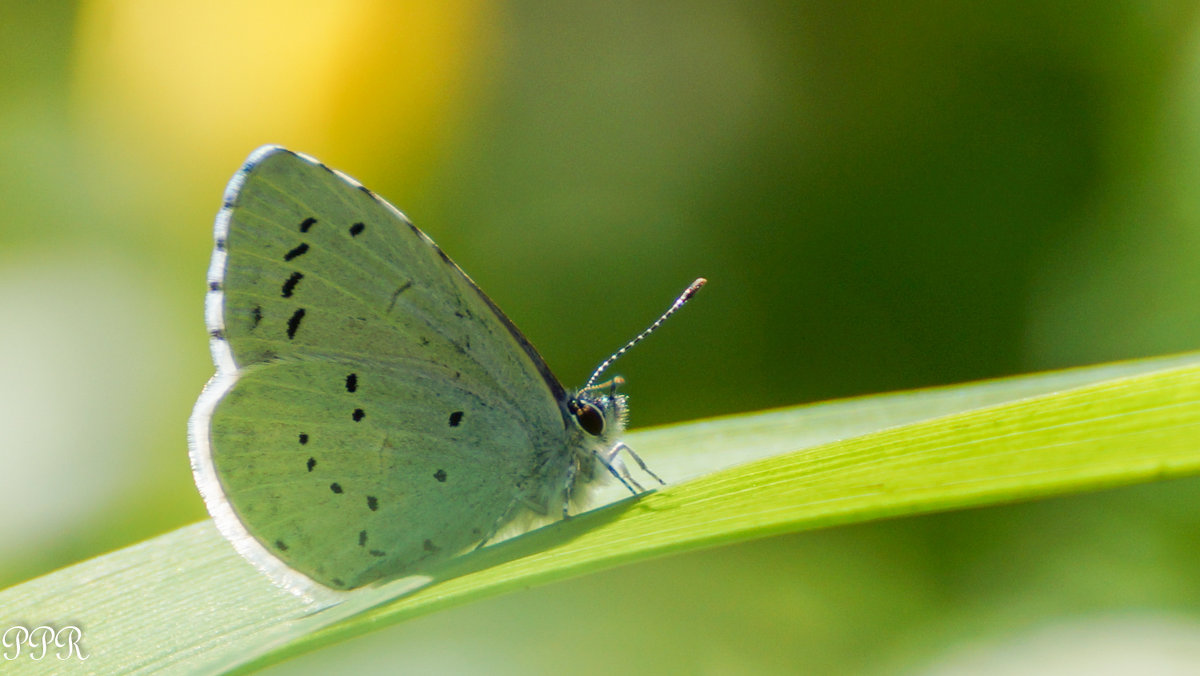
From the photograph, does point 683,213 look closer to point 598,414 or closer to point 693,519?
point 598,414

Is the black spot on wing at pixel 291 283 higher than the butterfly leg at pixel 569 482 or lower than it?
higher

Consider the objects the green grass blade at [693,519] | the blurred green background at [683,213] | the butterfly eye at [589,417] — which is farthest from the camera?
the blurred green background at [683,213]

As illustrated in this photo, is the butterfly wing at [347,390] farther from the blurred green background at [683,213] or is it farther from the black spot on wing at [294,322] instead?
the blurred green background at [683,213]

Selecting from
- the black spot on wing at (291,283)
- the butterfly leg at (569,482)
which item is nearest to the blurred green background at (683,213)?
the butterfly leg at (569,482)

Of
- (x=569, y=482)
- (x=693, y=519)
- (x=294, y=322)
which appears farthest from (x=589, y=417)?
(x=693, y=519)

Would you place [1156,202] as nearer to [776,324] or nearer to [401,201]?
[776,324]

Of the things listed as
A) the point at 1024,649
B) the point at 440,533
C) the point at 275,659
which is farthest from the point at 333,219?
the point at 1024,649

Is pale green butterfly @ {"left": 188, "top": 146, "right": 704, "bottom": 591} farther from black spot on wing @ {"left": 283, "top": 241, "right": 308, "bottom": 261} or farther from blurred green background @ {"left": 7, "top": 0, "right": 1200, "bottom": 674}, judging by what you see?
blurred green background @ {"left": 7, "top": 0, "right": 1200, "bottom": 674}
